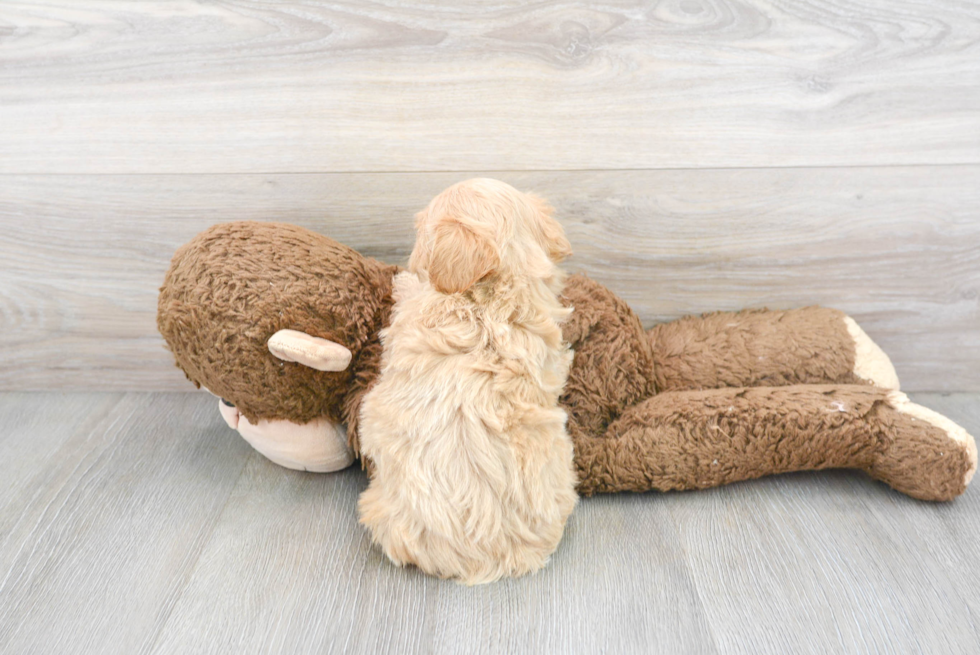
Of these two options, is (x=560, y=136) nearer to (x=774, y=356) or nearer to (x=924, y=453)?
(x=774, y=356)

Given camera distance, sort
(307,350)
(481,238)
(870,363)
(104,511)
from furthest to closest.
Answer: (870,363) → (104,511) → (307,350) → (481,238)

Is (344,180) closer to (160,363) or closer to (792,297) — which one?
(160,363)

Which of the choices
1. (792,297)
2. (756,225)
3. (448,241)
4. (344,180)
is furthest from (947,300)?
(344,180)

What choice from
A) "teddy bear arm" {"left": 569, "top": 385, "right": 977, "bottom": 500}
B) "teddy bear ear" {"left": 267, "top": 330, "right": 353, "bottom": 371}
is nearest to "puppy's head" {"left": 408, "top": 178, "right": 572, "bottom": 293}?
"teddy bear ear" {"left": 267, "top": 330, "right": 353, "bottom": 371}

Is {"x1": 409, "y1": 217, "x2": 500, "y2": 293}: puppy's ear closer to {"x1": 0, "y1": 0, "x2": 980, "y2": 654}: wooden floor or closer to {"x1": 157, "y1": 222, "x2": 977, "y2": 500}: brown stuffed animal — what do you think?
{"x1": 157, "y1": 222, "x2": 977, "y2": 500}: brown stuffed animal

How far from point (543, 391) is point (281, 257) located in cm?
41

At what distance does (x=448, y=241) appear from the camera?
773 mm

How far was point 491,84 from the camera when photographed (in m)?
1.09

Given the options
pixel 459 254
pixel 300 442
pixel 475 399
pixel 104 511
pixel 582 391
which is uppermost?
pixel 459 254

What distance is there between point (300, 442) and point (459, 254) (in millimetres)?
447

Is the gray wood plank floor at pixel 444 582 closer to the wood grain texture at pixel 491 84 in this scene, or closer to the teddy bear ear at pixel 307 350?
the teddy bear ear at pixel 307 350

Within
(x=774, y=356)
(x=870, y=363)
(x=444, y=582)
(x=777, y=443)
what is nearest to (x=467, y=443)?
(x=444, y=582)

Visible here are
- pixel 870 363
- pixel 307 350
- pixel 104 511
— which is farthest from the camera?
pixel 870 363

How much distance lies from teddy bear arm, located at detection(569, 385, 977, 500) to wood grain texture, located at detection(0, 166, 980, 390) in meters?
0.28
